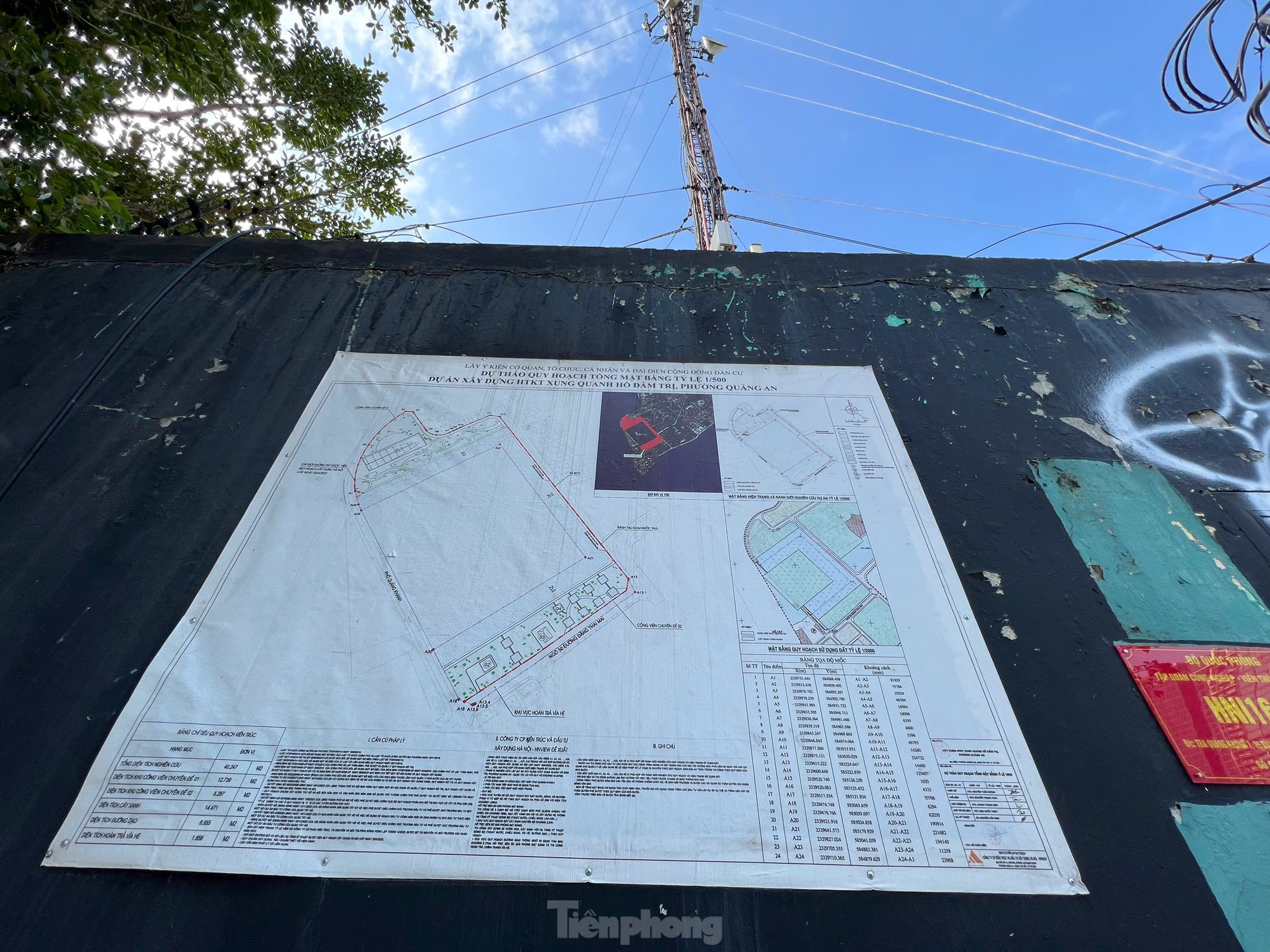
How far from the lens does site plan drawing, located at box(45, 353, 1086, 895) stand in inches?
54.8

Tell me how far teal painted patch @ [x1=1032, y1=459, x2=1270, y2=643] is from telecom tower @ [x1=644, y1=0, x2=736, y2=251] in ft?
14.1

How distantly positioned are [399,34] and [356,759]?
482cm

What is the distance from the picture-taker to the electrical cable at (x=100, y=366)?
2.02 m

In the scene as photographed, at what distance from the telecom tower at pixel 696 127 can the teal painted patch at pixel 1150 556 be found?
4.29m

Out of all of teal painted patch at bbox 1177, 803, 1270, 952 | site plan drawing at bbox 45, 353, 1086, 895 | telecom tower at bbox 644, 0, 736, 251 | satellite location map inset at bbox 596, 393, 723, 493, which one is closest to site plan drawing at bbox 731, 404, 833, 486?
site plan drawing at bbox 45, 353, 1086, 895

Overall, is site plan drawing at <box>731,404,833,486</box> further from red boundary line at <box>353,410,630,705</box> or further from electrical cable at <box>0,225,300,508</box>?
electrical cable at <box>0,225,300,508</box>

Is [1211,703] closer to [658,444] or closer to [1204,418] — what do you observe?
[1204,418]

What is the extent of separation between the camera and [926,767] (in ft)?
4.90

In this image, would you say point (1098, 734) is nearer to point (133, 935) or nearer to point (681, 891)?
point (681, 891)

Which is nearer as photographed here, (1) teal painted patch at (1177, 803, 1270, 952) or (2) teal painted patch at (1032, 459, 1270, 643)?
(1) teal painted patch at (1177, 803, 1270, 952)

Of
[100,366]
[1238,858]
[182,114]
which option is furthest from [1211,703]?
[182,114]

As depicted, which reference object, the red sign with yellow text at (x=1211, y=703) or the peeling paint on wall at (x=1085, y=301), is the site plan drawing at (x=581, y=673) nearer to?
the red sign with yellow text at (x=1211, y=703)

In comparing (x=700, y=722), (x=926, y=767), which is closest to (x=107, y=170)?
(x=700, y=722)

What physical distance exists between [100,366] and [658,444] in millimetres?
2201
